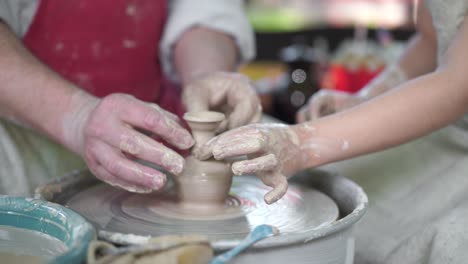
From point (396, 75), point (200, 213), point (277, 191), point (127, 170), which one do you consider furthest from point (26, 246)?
point (396, 75)

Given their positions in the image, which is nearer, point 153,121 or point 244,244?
point 244,244

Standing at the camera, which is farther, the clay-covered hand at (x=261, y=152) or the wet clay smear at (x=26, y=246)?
the clay-covered hand at (x=261, y=152)

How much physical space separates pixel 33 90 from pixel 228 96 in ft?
1.62

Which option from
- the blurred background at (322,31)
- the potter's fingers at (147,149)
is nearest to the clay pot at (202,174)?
the potter's fingers at (147,149)

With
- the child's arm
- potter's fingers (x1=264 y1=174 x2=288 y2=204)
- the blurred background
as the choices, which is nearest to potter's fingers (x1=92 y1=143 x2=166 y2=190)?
potter's fingers (x1=264 y1=174 x2=288 y2=204)

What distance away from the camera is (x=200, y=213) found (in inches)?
53.5

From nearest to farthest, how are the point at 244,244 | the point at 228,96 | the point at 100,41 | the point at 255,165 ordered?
the point at 244,244
the point at 255,165
the point at 228,96
the point at 100,41

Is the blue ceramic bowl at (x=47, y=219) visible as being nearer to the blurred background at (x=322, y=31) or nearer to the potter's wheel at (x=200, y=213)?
the potter's wheel at (x=200, y=213)

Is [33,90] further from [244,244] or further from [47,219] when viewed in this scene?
[244,244]

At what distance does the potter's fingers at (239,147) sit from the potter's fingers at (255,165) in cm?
2

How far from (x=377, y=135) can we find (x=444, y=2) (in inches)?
16.6

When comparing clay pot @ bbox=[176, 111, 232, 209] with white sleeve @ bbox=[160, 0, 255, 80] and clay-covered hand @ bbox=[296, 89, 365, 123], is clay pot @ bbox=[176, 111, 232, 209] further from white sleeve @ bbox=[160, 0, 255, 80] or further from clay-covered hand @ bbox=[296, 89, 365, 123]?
white sleeve @ bbox=[160, 0, 255, 80]

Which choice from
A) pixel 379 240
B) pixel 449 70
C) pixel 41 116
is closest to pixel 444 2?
pixel 449 70

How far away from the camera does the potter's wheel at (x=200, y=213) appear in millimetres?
1259
